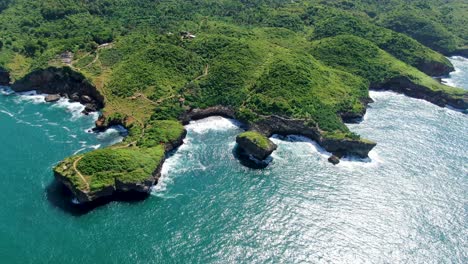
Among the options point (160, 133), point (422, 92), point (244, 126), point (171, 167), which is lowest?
point (244, 126)

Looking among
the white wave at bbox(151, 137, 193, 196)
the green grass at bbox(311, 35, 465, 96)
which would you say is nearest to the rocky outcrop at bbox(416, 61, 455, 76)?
the green grass at bbox(311, 35, 465, 96)

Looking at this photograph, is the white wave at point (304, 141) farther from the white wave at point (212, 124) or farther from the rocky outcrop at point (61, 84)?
the rocky outcrop at point (61, 84)

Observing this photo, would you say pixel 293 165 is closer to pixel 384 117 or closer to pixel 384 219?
pixel 384 219

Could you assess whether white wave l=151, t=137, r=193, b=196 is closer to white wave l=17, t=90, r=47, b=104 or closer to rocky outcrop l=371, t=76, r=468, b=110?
white wave l=17, t=90, r=47, b=104

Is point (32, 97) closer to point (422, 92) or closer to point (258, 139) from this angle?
point (258, 139)

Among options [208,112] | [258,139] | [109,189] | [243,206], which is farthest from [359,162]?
[109,189]

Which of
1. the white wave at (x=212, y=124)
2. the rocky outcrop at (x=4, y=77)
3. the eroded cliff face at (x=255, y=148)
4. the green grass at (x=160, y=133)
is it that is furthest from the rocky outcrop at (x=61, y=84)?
the eroded cliff face at (x=255, y=148)
